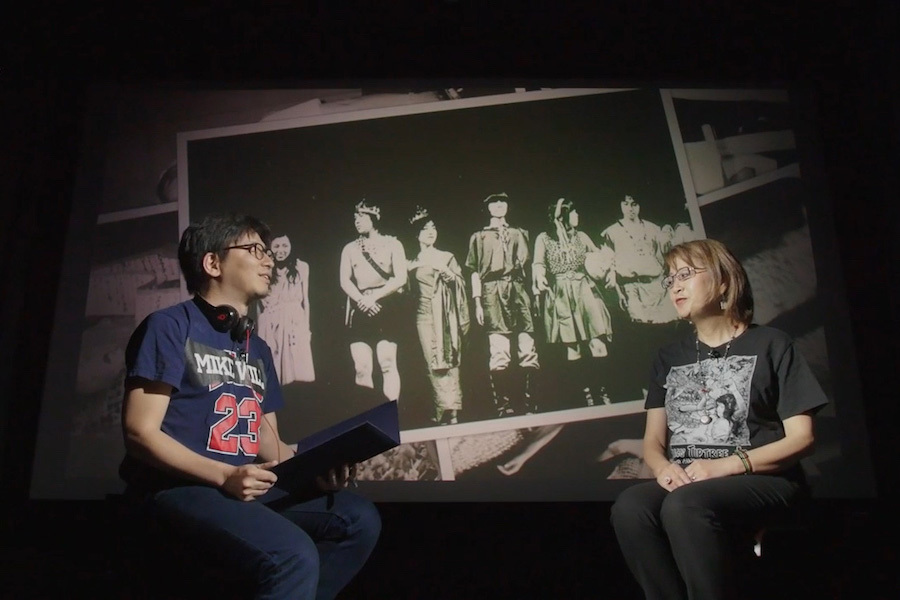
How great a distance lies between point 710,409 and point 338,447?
988mm

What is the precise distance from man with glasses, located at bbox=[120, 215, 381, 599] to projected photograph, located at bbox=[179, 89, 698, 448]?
80cm

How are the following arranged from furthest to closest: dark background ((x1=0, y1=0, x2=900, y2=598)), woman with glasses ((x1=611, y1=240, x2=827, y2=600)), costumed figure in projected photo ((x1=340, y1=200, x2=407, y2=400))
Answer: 1. costumed figure in projected photo ((x1=340, y1=200, x2=407, y2=400))
2. dark background ((x1=0, y1=0, x2=900, y2=598))
3. woman with glasses ((x1=611, y1=240, x2=827, y2=600))

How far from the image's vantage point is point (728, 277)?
188 cm

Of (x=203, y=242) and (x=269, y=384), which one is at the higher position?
(x=203, y=242)

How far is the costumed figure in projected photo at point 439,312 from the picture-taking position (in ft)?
8.78

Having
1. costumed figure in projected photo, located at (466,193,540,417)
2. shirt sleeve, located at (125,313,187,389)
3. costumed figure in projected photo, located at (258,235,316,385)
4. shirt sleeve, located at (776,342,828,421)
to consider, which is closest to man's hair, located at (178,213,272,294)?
shirt sleeve, located at (125,313,187,389)

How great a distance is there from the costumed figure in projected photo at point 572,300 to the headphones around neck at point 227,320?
4.33 ft

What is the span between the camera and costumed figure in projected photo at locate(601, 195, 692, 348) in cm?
269

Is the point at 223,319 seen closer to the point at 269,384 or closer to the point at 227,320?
the point at 227,320

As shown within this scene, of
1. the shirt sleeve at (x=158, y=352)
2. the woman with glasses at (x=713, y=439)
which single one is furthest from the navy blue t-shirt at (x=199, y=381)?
the woman with glasses at (x=713, y=439)

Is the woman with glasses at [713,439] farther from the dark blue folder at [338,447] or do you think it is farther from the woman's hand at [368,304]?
the woman's hand at [368,304]

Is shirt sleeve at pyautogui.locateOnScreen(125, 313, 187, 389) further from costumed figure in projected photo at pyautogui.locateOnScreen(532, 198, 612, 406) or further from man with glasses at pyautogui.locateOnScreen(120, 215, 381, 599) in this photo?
costumed figure in projected photo at pyautogui.locateOnScreen(532, 198, 612, 406)

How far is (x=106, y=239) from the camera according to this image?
9.40 ft

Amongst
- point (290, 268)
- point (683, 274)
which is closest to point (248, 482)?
point (683, 274)
